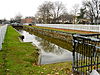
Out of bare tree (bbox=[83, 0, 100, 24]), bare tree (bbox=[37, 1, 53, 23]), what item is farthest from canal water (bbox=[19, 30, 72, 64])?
bare tree (bbox=[37, 1, 53, 23])

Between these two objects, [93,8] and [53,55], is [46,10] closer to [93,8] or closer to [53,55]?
[93,8]

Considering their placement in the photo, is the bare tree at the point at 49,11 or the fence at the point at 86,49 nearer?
the fence at the point at 86,49

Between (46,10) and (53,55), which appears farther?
(46,10)

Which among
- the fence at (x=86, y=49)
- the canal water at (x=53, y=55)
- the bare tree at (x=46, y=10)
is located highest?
the bare tree at (x=46, y=10)

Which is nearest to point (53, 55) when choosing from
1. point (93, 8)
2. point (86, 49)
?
point (86, 49)

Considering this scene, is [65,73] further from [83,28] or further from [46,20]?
[46,20]

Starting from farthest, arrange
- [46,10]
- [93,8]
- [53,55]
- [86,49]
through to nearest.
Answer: [46,10]
[93,8]
[53,55]
[86,49]

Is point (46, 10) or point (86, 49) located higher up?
point (46, 10)

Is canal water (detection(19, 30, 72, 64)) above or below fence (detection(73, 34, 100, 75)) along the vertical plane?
below

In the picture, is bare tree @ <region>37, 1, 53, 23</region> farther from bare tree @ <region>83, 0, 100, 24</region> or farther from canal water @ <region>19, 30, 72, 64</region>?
canal water @ <region>19, 30, 72, 64</region>

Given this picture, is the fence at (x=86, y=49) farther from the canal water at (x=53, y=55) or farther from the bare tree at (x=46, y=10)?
the bare tree at (x=46, y=10)

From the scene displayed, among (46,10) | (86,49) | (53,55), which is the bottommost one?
(53,55)

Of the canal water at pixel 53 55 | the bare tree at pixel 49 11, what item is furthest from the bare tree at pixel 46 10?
the canal water at pixel 53 55

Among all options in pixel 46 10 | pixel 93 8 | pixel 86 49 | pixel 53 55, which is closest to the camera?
pixel 86 49
